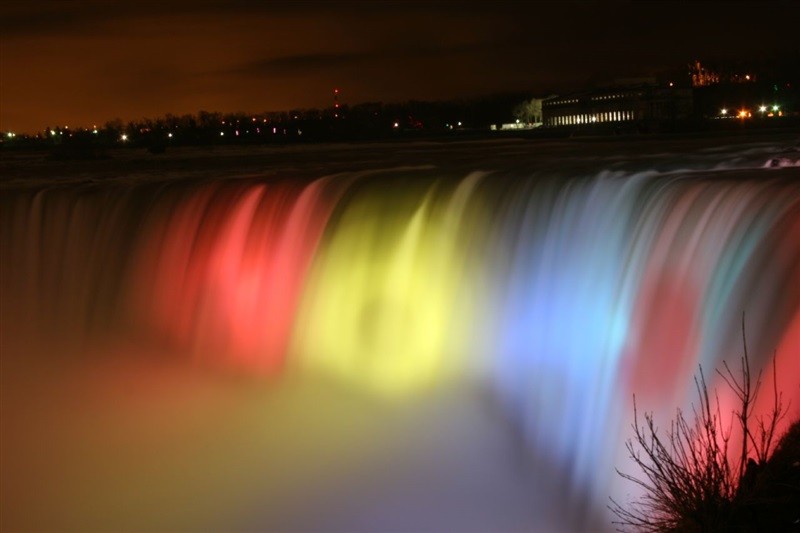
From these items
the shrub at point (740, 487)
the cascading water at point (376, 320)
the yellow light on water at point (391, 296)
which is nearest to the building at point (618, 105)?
the cascading water at point (376, 320)

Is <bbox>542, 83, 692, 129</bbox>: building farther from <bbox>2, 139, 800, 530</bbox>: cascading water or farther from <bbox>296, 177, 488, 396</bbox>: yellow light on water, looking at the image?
<bbox>296, 177, 488, 396</bbox>: yellow light on water

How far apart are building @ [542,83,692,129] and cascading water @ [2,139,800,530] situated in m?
47.9

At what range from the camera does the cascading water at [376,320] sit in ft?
27.0

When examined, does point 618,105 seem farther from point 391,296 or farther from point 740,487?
point 740,487

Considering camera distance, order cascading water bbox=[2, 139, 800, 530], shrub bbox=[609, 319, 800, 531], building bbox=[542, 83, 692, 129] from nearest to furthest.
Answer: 1. shrub bbox=[609, 319, 800, 531]
2. cascading water bbox=[2, 139, 800, 530]
3. building bbox=[542, 83, 692, 129]

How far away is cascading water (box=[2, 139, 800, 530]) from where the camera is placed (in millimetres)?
8227

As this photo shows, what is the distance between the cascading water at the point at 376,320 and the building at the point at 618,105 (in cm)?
4791

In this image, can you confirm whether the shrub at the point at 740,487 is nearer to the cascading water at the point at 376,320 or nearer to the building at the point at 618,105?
the cascading water at the point at 376,320

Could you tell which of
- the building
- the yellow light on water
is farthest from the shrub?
the building

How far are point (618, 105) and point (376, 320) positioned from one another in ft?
247

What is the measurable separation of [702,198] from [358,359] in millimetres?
5292

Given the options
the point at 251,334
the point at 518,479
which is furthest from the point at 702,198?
the point at 251,334

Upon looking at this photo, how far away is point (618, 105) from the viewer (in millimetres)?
82562

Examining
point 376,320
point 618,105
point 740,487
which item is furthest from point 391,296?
point 618,105
